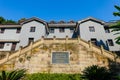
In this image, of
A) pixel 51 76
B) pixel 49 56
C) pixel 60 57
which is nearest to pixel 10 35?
pixel 49 56

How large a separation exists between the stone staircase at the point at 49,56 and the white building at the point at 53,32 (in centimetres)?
857

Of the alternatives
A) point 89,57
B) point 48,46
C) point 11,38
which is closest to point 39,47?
point 48,46

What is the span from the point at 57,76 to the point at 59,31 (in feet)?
56.0

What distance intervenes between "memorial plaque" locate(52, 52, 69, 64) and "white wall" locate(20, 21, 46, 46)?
430 inches

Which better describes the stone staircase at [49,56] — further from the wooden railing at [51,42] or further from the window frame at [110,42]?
the window frame at [110,42]

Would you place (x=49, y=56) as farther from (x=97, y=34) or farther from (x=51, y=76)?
(x=97, y=34)

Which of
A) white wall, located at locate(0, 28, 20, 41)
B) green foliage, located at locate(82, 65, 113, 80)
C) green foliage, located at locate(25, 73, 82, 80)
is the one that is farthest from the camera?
white wall, located at locate(0, 28, 20, 41)

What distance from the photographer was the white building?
33.6 m

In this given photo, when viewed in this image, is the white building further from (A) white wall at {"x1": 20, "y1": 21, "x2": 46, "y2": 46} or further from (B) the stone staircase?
(B) the stone staircase

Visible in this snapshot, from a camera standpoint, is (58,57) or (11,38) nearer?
(58,57)

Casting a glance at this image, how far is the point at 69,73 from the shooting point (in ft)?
73.5

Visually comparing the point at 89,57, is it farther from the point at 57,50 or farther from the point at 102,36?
the point at 102,36

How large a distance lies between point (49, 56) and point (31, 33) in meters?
12.3

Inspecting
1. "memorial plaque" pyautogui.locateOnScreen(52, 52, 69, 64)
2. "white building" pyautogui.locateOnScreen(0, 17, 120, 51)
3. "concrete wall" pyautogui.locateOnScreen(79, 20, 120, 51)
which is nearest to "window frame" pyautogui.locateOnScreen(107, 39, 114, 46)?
"white building" pyautogui.locateOnScreen(0, 17, 120, 51)
